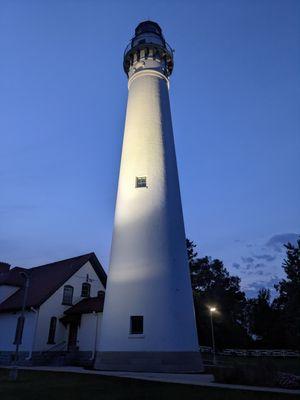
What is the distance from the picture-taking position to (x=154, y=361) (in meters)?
13.3

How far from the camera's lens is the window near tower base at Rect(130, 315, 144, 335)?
14.0 m

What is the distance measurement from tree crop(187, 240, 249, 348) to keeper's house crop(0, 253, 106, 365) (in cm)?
1923

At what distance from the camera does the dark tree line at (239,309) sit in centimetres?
3953

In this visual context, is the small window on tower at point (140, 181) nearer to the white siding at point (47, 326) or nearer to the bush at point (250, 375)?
the bush at point (250, 375)

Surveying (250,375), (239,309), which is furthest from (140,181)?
(239,309)

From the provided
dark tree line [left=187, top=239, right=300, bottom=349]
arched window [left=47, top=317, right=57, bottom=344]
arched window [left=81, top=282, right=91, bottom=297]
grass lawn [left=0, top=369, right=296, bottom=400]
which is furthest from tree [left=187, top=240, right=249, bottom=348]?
grass lawn [left=0, top=369, right=296, bottom=400]

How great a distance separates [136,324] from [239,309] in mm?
44348

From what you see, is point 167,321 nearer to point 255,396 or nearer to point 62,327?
point 255,396

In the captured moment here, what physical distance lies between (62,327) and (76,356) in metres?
2.58

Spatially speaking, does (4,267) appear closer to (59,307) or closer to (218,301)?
(59,307)

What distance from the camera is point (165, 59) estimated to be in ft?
70.0

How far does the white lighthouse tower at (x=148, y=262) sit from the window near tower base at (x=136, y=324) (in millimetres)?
39

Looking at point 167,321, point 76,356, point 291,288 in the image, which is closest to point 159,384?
point 167,321

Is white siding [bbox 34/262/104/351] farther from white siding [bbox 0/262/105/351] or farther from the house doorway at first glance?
the house doorway
